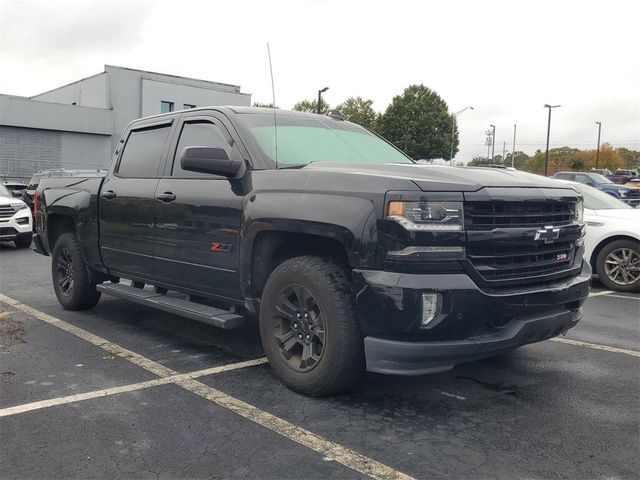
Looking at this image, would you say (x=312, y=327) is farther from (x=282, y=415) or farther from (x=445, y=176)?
(x=445, y=176)

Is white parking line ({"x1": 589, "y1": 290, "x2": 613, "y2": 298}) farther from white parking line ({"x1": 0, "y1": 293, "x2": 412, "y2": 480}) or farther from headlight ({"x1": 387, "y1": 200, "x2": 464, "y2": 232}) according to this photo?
white parking line ({"x1": 0, "y1": 293, "x2": 412, "y2": 480})

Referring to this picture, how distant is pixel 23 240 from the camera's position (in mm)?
12398

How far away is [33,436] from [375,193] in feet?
7.58

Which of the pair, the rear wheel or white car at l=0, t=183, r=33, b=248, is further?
white car at l=0, t=183, r=33, b=248

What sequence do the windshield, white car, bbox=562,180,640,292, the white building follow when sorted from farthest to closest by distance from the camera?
the white building
white car, bbox=562,180,640,292
the windshield

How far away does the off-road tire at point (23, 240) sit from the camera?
40.1 feet

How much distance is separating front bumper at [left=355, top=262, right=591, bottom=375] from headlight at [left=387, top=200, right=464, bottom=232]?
28cm

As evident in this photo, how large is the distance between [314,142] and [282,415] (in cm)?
215

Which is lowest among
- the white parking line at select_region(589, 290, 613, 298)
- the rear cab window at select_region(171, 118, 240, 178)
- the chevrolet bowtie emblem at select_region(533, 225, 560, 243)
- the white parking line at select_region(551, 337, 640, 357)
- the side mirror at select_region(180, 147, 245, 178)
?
the white parking line at select_region(551, 337, 640, 357)

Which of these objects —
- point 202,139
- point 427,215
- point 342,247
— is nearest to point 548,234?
point 427,215

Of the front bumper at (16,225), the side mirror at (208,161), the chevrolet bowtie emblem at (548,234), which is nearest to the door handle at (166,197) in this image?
the side mirror at (208,161)

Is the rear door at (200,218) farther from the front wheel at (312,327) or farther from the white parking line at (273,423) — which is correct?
the white parking line at (273,423)

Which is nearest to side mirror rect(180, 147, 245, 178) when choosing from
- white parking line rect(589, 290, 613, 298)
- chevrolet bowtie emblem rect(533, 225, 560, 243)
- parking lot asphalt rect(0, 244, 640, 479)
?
parking lot asphalt rect(0, 244, 640, 479)

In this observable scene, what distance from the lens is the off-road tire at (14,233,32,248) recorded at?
1222cm
